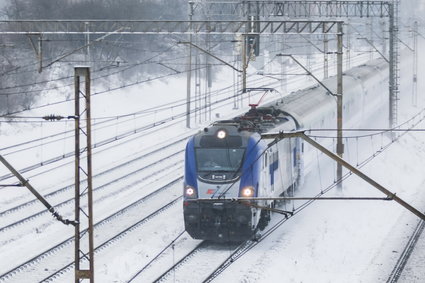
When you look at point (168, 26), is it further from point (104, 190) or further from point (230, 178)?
point (230, 178)

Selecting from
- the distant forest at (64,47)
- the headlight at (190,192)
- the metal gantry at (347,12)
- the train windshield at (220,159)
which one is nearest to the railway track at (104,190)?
the headlight at (190,192)

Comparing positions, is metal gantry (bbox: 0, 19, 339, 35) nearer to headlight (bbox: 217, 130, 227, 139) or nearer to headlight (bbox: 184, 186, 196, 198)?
headlight (bbox: 217, 130, 227, 139)

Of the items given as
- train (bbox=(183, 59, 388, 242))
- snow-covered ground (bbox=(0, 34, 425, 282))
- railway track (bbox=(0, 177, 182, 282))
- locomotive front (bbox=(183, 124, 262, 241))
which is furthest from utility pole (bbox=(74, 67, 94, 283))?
locomotive front (bbox=(183, 124, 262, 241))

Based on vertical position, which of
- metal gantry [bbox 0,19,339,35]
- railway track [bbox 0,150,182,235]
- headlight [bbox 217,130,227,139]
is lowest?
railway track [bbox 0,150,182,235]

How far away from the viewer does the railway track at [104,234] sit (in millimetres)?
22438

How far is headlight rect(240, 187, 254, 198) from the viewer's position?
23.3 metres

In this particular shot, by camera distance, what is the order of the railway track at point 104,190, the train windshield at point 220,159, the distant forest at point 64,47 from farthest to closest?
the distant forest at point 64,47 → the railway track at point 104,190 → the train windshield at point 220,159

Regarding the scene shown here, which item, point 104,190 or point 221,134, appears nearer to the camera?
point 221,134

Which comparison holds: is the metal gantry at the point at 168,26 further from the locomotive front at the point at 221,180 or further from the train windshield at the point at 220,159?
the train windshield at the point at 220,159

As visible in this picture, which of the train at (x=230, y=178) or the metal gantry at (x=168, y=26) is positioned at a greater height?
the metal gantry at (x=168, y=26)

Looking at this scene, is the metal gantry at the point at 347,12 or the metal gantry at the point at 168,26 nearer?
the metal gantry at the point at 168,26

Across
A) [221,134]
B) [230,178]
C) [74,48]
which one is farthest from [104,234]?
[74,48]

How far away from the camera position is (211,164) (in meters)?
23.5

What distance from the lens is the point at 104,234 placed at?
26406 mm
